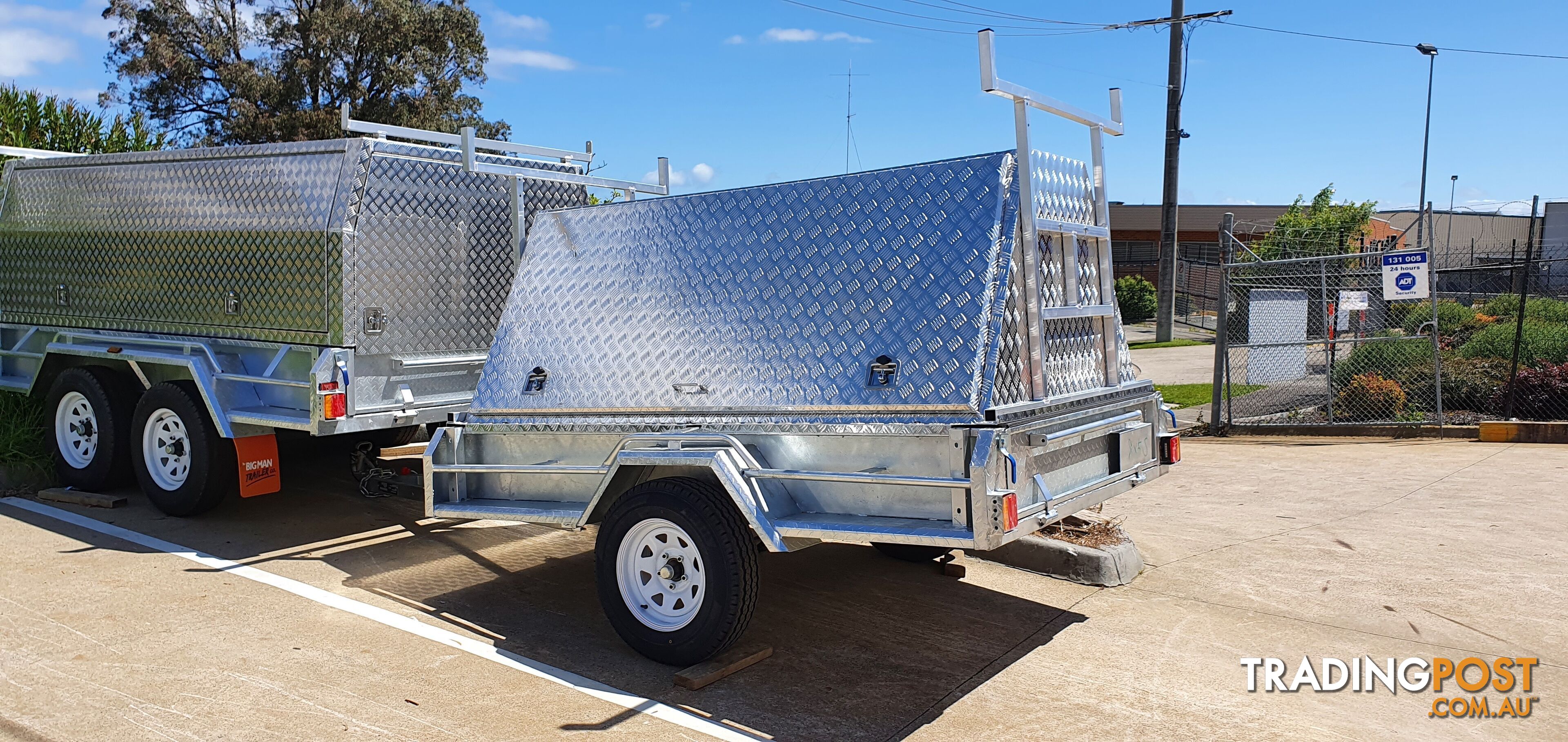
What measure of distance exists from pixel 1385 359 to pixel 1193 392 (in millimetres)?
3661

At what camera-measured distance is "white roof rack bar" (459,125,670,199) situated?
7.80 metres

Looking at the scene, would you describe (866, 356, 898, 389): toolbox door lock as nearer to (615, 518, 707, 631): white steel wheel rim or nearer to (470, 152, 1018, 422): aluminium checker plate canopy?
(470, 152, 1018, 422): aluminium checker plate canopy

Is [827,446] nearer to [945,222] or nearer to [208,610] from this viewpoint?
[945,222]

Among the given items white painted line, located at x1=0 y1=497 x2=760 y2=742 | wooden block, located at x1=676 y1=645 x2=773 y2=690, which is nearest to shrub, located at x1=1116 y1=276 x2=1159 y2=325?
white painted line, located at x1=0 y1=497 x2=760 y2=742

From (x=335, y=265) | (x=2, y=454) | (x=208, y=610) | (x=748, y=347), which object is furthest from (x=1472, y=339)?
(x=2, y=454)

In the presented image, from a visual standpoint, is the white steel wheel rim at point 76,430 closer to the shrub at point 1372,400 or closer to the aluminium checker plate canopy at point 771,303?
the aluminium checker plate canopy at point 771,303

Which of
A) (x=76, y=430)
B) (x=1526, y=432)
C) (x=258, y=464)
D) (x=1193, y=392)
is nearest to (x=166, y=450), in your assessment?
(x=258, y=464)

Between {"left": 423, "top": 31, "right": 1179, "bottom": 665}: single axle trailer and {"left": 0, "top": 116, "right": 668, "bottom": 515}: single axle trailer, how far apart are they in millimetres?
1596

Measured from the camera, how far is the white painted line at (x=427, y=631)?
4.90 metres

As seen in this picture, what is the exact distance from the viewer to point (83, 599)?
652cm

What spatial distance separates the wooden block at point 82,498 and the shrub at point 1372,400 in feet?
41.4

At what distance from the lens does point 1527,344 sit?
45.0ft

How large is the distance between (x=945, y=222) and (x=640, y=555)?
2.17 meters

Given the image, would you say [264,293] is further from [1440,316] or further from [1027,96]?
[1440,316]
